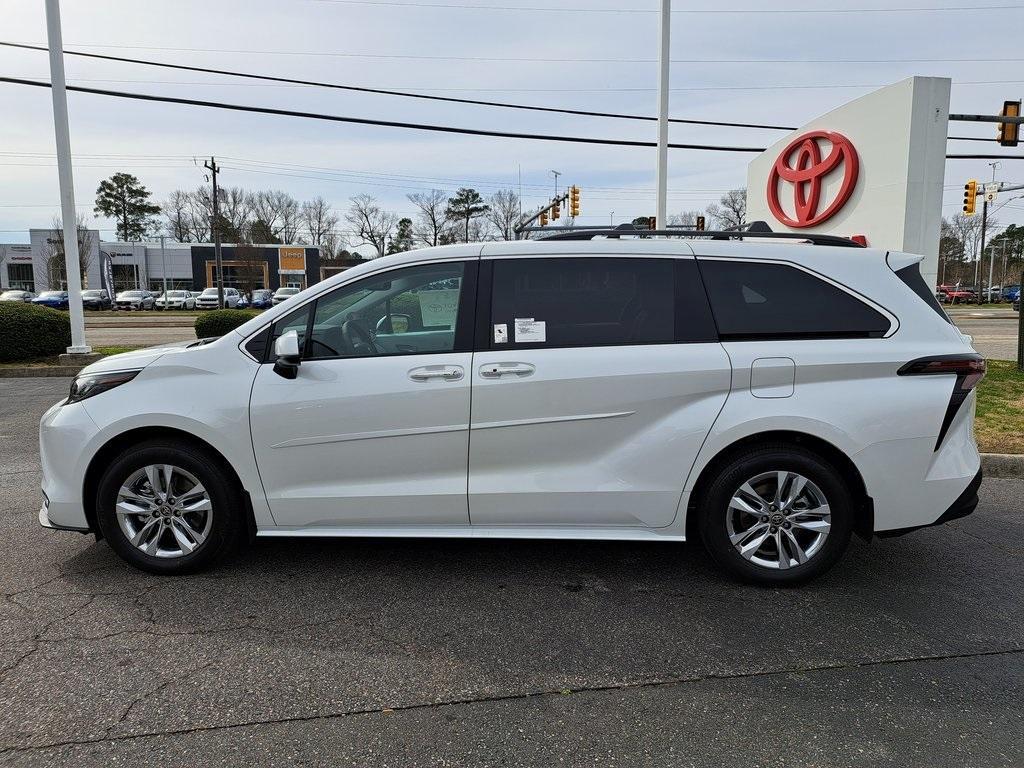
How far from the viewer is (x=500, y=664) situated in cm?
311

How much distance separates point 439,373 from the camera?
3775 millimetres

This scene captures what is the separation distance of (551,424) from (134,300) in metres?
57.4

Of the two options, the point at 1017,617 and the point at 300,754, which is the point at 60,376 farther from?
the point at 1017,617

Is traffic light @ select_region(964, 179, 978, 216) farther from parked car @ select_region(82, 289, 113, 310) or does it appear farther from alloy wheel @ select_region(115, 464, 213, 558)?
parked car @ select_region(82, 289, 113, 310)

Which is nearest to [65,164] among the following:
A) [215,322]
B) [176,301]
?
[215,322]

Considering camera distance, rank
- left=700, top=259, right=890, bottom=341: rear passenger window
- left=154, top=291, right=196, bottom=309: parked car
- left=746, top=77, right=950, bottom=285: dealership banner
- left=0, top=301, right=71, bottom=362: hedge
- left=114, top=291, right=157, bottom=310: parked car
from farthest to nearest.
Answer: left=154, top=291, right=196, bottom=309: parked car, left=114, top=291, right=157, bottom=310: parked car, left=0, top=301, right=71, bottom=362: hedge, left=746, top=77, right=950, bottom=285: dealership banner, left=700, top=259, right=890, bottom=341: rear passenger window

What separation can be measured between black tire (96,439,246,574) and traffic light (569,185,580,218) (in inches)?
917

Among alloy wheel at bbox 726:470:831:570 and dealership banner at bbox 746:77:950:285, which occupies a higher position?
dealership banner at bbox 746:77:950:285

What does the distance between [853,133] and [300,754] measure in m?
10.4

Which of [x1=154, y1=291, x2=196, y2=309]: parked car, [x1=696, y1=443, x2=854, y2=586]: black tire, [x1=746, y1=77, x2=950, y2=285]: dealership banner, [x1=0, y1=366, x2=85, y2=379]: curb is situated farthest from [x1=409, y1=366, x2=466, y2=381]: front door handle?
[x1=154, y1=291, x2=196, y2=309]: parked car

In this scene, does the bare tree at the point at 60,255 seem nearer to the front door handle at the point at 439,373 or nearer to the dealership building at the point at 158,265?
the dealership building at the point at 158,265

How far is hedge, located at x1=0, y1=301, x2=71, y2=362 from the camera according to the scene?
12985 mm

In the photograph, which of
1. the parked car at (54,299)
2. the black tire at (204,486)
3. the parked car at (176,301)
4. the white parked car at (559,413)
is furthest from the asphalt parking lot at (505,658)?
the parked car at (176,301)

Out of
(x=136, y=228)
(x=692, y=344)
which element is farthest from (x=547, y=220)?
(x=136, y=228)
